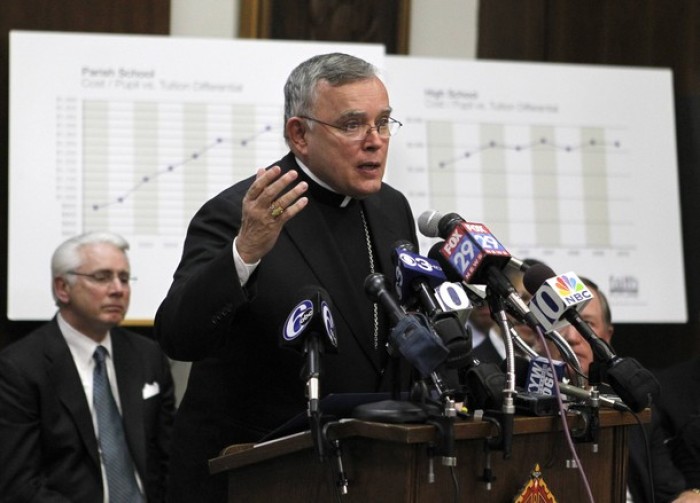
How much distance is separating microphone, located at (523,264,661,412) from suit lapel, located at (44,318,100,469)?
2791mm

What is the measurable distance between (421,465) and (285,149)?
327 cm

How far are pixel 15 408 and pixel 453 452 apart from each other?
301 cm

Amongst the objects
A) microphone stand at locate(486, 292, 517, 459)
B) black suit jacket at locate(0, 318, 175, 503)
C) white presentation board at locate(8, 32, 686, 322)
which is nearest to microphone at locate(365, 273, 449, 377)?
microphone stand at locate(486, 292, 517, 459)

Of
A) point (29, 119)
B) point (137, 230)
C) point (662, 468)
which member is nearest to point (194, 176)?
point (137, 230)

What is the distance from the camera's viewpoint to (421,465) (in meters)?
2.00

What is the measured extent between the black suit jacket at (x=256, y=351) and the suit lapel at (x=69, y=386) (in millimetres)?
1855

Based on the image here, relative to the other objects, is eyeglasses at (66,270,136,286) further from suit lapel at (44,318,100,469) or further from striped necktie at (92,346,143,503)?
striped necktie at (92,346,143,503)

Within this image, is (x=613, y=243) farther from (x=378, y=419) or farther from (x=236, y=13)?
(x=378, y=419)

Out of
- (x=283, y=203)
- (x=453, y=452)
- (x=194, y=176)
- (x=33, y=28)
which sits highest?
(x=33, y=28)

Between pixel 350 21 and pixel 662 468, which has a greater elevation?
pixel 350 21

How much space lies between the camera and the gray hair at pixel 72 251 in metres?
4.90

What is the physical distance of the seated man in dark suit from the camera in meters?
4.55

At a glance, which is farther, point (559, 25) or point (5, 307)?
point (559, 25)

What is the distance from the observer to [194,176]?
16.6ft
